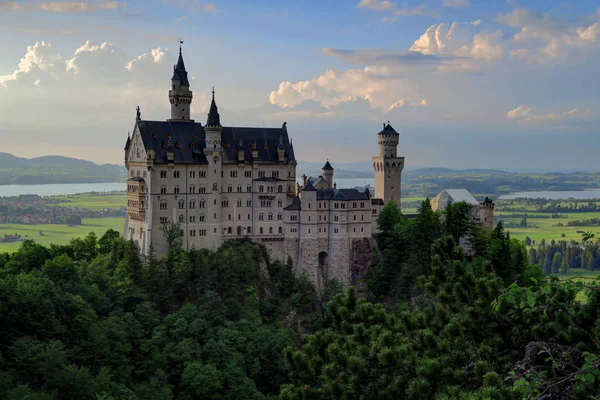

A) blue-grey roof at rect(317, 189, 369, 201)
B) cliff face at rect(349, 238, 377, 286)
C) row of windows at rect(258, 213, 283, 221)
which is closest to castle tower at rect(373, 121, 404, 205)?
blue-grey roof at rect(317, 189, 369, 201)

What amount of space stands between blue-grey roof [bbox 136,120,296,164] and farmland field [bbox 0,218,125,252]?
37.1 metres

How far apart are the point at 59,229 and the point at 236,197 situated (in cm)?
A: 5865

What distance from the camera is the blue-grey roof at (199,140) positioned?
79.9 m

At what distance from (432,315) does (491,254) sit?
46.7 m

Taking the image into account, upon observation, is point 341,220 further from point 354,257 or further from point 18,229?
point 18,229

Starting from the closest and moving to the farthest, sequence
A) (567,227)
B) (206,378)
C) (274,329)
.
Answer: (206,378)
(274,329)
(567,227)

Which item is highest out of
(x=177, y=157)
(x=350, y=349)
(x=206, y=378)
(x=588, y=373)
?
(x=177, y=157)

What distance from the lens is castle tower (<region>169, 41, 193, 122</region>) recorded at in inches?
3388

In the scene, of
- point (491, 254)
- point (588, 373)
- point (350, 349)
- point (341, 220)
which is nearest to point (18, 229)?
point (341, 220)

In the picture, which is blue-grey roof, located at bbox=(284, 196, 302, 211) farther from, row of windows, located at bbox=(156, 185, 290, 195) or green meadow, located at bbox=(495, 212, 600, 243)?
green meadow, located at bbox=(495, 212, 600, 243)

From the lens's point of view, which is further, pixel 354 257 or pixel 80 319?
pixel 354 257

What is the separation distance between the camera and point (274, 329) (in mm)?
76625

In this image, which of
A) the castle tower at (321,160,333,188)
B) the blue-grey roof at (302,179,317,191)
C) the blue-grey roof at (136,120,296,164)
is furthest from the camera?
the castle tower at (321,160,333,188)

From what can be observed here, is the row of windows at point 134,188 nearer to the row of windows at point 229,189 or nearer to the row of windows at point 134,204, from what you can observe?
the row of windows at point 134,204
